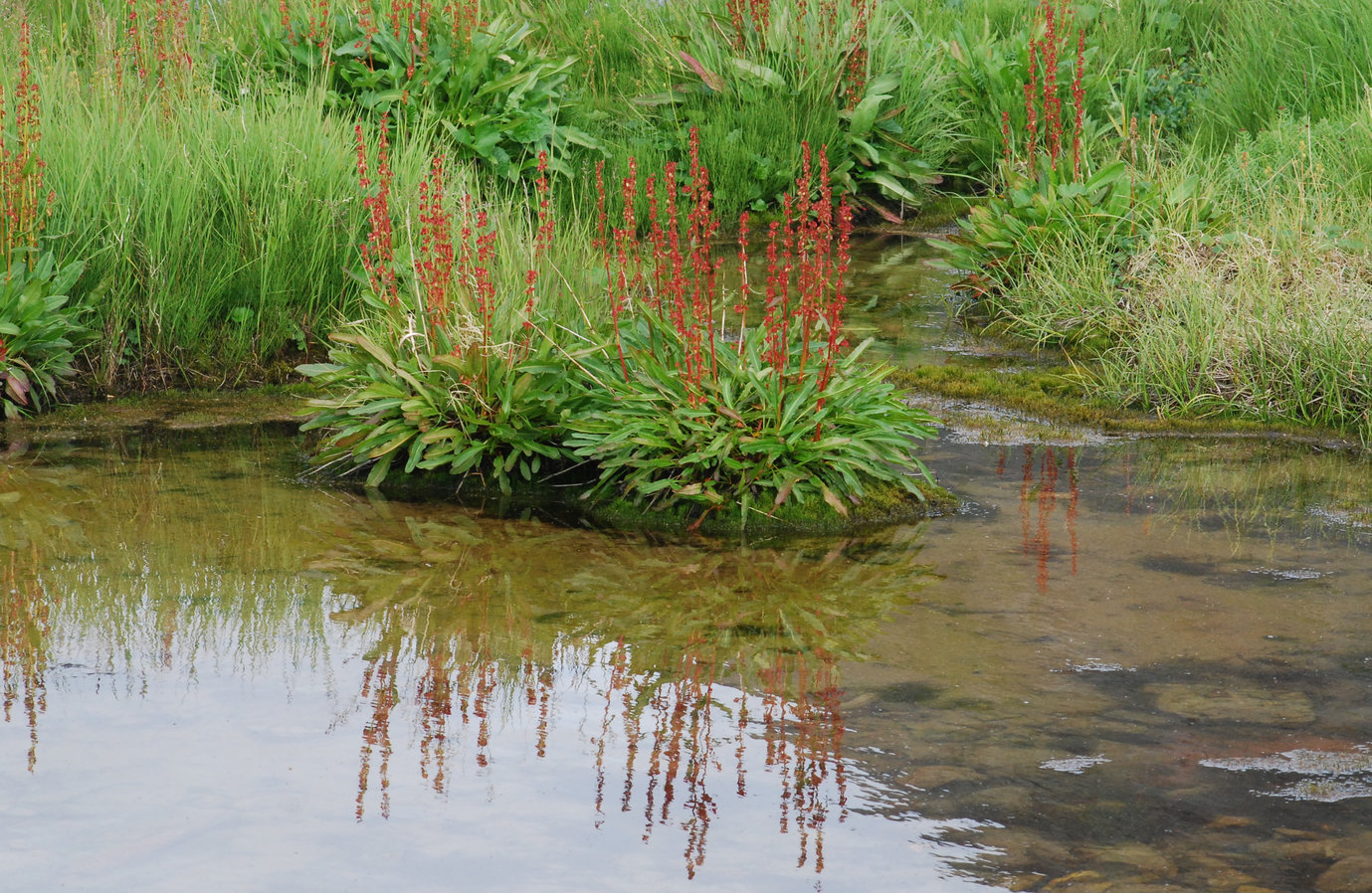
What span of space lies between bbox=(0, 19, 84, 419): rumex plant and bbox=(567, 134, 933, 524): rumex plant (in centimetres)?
279

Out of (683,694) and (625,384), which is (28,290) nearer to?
(625,384)

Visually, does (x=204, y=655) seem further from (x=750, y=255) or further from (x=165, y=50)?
(x=750, y=255)

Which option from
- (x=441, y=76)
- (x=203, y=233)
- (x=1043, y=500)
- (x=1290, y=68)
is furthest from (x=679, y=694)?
(x=1290, y=68)

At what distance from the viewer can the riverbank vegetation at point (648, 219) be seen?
565 cm

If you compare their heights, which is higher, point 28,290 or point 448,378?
point 28,290

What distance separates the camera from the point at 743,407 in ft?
18.1

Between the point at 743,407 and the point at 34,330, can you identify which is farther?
the point at 34,330

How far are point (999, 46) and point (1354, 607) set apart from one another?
8232mm

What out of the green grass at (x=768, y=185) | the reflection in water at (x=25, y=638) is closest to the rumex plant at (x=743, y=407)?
the green grass at (x=768, y=185)

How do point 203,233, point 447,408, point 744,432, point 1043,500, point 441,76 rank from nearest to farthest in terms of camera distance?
point 744,432, point 1043,500, point 447,408, point 203,233, point 441,76

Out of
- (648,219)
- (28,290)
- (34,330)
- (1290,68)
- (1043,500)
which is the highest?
(1290,68)

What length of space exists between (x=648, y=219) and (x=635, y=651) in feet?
21.5

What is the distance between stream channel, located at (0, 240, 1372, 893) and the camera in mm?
2990

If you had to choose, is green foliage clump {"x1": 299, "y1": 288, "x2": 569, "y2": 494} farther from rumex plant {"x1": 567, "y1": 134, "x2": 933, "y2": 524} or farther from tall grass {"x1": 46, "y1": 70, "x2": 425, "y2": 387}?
tall grass {"x1": 46, "y1": 70, "x2": 425, "y2": 387}
